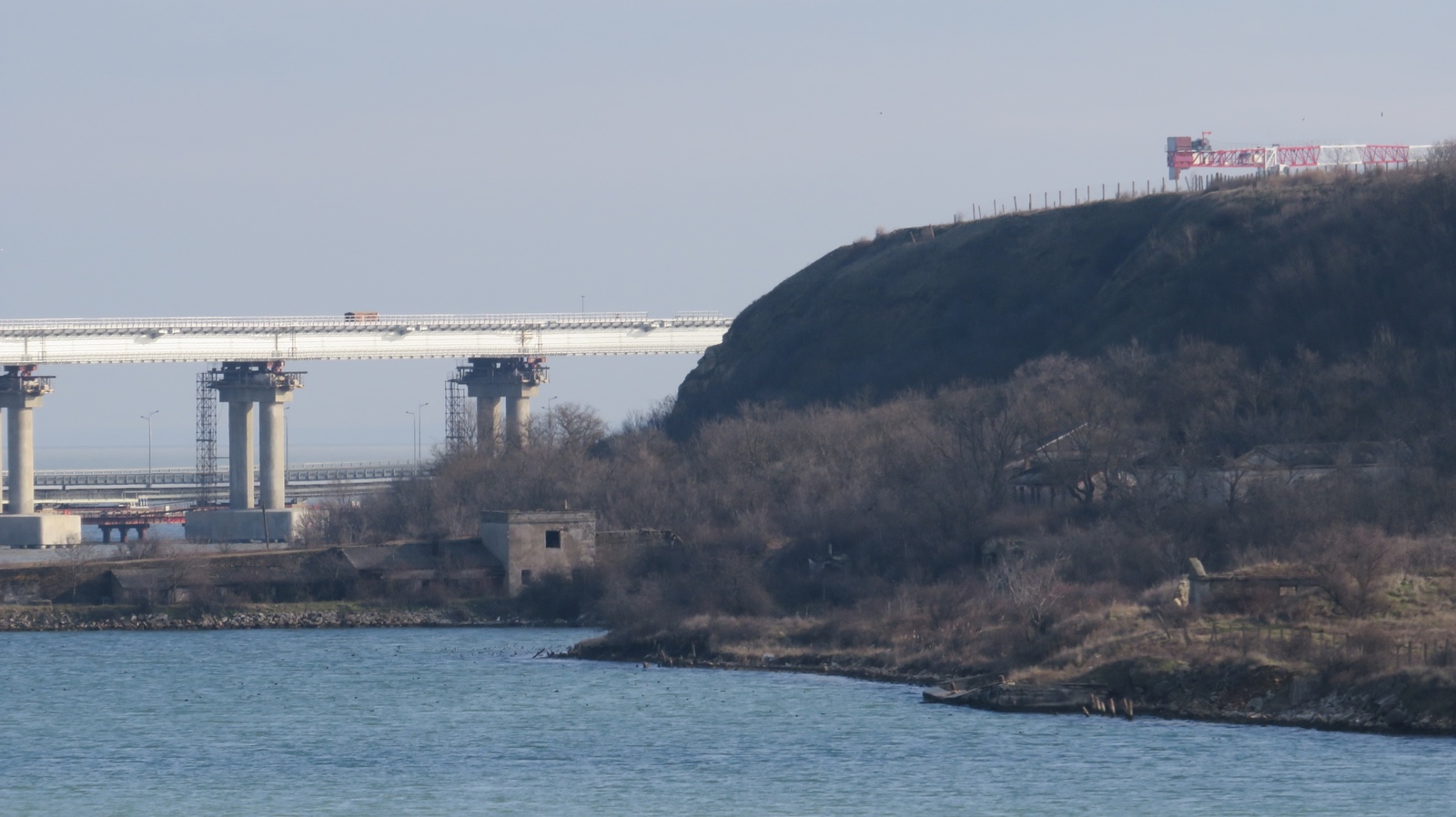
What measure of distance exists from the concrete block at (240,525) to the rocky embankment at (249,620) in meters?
47.3

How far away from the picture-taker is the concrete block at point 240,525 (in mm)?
137250

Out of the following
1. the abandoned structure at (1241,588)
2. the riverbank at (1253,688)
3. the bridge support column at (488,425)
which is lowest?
the riverbank at (1253,688)

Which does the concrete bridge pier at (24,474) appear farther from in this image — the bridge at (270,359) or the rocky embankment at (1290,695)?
the rocky embankment at (1290,695)

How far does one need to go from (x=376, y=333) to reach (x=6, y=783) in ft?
304

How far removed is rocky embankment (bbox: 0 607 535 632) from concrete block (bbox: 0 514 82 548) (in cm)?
4438

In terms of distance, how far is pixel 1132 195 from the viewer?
438 ft

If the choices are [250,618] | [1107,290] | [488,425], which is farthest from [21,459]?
[1107,290]

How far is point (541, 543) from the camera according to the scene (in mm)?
94812

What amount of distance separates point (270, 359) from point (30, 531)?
62.7ft

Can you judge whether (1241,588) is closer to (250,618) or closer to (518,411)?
(250,618)

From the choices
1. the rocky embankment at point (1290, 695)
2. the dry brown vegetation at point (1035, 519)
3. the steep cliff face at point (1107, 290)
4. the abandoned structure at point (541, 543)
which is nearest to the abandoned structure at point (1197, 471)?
the dry brown vegetation at point (1035, 519)

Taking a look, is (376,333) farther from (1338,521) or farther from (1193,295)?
(1338,521)

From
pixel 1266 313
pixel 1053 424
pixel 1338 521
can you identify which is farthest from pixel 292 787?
pixel 1266 313

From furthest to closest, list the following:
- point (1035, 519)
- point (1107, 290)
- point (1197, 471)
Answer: point (1107, 290) → point (1197, 471) → point (1035, 519)
